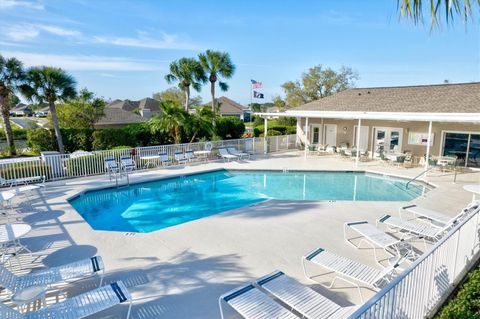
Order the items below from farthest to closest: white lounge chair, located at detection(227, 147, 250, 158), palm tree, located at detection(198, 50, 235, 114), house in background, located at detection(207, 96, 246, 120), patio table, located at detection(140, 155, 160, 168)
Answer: house in background, located at detection(207, 96, 246, 120) → palm tree, located at detection(198, 50, 235, 114) → white lounge chair, located at detection(227, 147, 250, 158) → patio table, located at detection(140, 155, 160, 168)

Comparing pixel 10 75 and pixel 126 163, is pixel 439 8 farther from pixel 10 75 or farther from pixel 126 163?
pixel 10 75

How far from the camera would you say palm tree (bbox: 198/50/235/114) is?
2553 centimetres

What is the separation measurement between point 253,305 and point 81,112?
2166 cm

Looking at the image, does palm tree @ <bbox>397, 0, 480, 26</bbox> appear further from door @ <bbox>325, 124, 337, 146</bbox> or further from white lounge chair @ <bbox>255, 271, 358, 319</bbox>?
door @ <bbox>325, 124, 337, 146</bbox>

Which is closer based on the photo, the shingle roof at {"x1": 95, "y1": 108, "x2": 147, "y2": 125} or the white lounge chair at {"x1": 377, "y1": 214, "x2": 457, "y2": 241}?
the white lounge chair at {"x1": 377, "y1": 214, "x2": 457, "y2": 241}

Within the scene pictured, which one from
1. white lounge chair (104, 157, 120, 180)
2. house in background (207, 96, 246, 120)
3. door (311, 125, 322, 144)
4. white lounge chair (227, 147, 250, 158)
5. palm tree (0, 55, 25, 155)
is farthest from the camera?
house in background (207, 96, 246, 120)

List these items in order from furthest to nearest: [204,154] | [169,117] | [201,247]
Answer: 1. [204,154]
2. [169,117]
3. [201,247]

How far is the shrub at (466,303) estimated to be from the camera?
3.69m

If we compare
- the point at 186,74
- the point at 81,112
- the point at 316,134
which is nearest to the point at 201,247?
the point at 316,134

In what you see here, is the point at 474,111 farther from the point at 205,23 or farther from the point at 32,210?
the point at 32,210

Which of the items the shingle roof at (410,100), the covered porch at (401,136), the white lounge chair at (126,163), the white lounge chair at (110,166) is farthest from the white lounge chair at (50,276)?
the shingle roof at (410,100)

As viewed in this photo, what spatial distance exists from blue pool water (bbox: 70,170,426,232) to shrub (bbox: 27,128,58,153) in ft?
25.7

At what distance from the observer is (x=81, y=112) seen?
2139 cm

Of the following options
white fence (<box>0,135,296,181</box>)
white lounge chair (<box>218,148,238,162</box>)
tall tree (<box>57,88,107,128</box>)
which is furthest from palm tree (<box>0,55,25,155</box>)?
white lounge chair (<box>218,148,238,162</box>)
